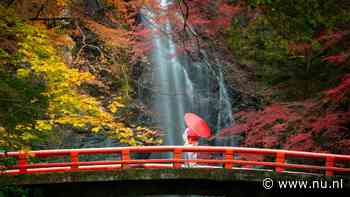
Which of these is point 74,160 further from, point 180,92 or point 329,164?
point 180,92

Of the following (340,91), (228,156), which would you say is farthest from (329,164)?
(228,156)

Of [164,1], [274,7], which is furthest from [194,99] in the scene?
[274,7]

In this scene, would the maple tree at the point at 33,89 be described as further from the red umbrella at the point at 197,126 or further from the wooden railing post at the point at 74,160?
the red umbrella at the point at 197,126

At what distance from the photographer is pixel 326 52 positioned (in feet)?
51.8

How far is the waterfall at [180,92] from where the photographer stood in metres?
18.6

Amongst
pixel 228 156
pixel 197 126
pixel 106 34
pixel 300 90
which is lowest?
pixel 228 156

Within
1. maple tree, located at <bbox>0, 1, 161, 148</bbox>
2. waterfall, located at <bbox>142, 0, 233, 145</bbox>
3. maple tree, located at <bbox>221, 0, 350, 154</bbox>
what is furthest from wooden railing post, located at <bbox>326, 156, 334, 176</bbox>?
waterfall, located at <bbox>142, 0, 233, 145</bbox>

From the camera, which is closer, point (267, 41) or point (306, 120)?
point (267, 41)

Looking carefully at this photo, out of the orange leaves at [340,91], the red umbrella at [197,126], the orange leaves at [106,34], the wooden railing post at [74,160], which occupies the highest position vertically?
the orange leaves at [106,34]

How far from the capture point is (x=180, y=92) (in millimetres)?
19031

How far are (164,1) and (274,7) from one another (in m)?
11.6

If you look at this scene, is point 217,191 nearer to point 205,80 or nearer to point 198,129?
point 198,129

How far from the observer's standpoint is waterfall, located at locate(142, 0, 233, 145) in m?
18.6

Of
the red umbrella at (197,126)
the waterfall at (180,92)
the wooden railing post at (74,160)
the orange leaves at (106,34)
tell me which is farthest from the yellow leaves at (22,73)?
the waterfall at (180,92)
